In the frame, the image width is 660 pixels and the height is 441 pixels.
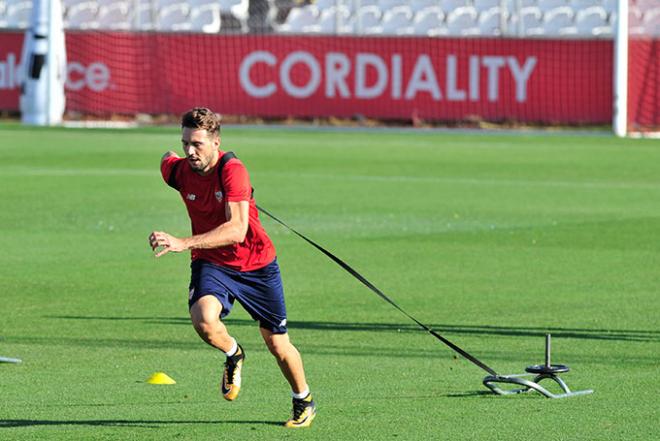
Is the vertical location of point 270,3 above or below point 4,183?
above

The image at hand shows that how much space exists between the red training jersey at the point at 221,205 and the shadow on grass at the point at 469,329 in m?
3.59

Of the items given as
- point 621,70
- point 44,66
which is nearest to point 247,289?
point 621,70

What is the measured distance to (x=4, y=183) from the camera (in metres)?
24.1

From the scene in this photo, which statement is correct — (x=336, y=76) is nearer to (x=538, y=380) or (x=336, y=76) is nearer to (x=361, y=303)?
(x=361, y=303)

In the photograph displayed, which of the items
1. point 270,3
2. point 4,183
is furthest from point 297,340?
point 270,3

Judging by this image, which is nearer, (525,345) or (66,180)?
(525,345)

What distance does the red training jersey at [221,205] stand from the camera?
26.1 feet

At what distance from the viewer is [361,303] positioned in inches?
523

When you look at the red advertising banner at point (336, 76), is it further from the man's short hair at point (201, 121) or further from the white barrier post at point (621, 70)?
the man's short hair at point (201, 121)

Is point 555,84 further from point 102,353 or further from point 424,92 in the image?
point 102,353

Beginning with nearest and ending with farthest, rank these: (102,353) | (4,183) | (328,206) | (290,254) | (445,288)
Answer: (102,353) < (445,288) < (290,254) < (328,206) < (4,183)

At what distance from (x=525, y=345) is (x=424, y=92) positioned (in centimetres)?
2616

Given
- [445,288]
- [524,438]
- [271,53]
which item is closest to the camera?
[524,438]

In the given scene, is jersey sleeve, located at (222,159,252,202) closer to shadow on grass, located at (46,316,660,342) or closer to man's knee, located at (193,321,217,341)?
man's knee, located at (193,321,217,341)
